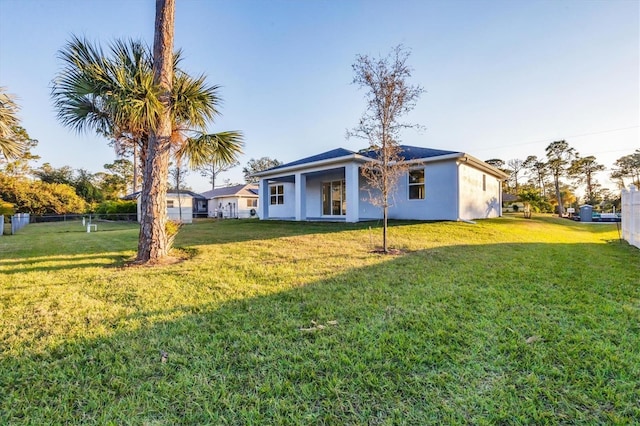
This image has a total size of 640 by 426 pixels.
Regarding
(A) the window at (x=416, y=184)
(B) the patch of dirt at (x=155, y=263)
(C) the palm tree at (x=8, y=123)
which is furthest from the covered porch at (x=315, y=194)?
(C) the palm tree at (x=8, y=123)

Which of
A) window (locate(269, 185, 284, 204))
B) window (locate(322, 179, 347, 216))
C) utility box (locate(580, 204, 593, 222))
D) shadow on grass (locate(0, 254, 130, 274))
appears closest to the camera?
shadow on grass (locate(0, 254, 130, 274))

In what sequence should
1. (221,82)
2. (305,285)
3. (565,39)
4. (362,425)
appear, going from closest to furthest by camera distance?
(362,425) < (305,285) < (221,82) < (565,39)

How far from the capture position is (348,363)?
234cm

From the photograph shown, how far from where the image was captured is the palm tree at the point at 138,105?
5492 mm

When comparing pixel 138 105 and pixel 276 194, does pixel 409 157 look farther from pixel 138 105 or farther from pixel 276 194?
pixel 138 105

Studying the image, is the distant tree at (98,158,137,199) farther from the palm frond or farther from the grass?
the grass

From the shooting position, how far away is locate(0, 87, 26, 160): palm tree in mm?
8070

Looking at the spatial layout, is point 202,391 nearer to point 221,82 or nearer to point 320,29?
point 221,82

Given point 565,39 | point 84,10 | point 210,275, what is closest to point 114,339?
point 210,275

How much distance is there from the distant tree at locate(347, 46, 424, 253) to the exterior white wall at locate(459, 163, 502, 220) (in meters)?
7.21

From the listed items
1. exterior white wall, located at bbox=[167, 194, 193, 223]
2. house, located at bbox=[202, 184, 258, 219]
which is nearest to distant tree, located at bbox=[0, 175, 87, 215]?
exterior white wall, located at bbox=[167, 194, 193, 223]

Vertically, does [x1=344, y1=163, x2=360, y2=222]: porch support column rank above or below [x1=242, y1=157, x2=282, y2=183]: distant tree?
below

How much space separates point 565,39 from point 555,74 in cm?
272

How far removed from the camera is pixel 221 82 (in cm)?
709
